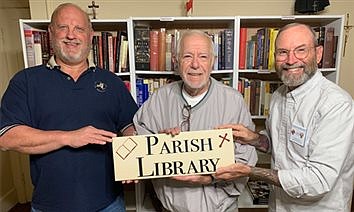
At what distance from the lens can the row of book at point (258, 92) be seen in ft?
7.14

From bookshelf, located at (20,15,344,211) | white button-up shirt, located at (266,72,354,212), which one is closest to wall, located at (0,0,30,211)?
bookshelf, located at (20,15,344,211)

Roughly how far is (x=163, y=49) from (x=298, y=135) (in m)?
1.14

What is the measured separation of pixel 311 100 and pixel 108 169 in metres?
1.04

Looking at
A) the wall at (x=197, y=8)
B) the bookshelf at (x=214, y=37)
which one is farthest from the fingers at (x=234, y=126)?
the wall at (x=197, y=8)

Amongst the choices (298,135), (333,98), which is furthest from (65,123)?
(333,98)

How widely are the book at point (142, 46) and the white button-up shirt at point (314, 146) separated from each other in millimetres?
986

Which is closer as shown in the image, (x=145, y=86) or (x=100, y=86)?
(x=100, y=86)

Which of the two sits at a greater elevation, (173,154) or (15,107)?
(15,107)

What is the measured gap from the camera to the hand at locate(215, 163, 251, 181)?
1.30 meters

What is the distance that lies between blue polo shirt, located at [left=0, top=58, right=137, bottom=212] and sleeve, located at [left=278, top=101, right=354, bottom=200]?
37.0 inches

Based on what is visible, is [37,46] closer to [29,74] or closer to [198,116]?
[29,74]

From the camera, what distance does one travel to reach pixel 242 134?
1.39 meters

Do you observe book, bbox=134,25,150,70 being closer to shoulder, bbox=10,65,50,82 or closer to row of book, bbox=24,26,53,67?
row of book, bbox=24,26,53,67

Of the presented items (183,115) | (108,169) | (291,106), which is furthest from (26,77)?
(291,106)
